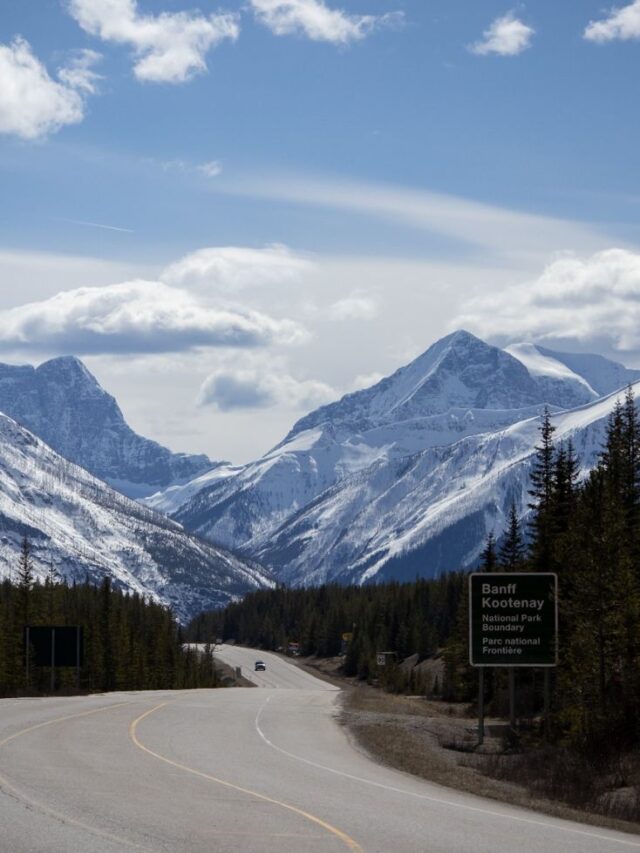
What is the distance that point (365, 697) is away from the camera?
210ft

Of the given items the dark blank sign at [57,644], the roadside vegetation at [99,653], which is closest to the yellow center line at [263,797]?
the dark blank sign at [57,644]

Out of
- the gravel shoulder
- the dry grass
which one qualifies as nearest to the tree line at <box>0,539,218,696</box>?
the gravel shoulder

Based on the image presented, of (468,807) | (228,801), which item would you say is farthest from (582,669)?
(228,801)

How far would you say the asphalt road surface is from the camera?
665 inches

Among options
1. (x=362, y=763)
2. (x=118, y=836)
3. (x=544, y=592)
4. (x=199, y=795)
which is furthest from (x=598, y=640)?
(x=118, y=836)

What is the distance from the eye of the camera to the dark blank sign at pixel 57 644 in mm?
72750

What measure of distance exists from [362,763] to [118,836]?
13.9m

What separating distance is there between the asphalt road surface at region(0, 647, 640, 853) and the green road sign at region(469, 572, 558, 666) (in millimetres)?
5776

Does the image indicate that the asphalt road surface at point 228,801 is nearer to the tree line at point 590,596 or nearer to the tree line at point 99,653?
the tree line at point 590,596

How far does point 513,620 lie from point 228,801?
20.4m

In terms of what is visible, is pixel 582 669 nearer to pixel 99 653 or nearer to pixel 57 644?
pixel 57 644

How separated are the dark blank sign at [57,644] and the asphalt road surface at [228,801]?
36.2 metres

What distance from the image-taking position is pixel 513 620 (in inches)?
1576

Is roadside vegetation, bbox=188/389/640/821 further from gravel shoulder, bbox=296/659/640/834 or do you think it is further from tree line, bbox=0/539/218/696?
tree line, bbox=0/539/218/696
